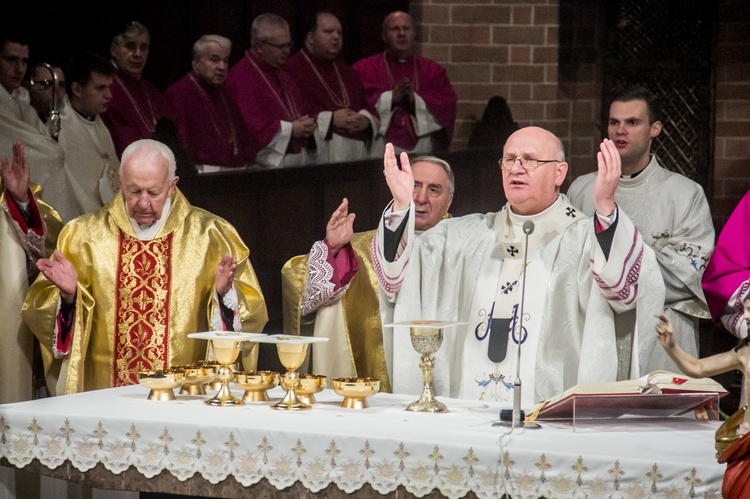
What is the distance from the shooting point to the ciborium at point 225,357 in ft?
13.1

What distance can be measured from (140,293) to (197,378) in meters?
1.16

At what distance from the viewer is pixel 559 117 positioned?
8727 mm

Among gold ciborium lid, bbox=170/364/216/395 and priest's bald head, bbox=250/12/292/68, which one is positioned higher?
priest's bald head, bbox=250/12/292/68

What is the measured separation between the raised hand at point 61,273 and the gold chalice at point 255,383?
1.17m

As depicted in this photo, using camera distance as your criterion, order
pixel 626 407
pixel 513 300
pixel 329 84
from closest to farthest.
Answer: pixel 626 407, pixel 513 300, pixel 329 84

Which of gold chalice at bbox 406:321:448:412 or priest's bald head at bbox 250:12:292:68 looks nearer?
gold chalice at bbox 406:321:448:412

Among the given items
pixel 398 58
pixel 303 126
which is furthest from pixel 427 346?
pixel 398 58

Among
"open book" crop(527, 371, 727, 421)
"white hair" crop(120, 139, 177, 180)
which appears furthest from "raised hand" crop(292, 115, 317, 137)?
"open book" crop(527, 371, 727, 421)

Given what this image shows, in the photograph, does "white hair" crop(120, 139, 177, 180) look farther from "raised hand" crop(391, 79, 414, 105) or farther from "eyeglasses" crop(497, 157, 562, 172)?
"raised hand" crop(391, 79, 414, 105)

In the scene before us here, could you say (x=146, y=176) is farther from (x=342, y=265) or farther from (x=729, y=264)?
(x=729, y=264)

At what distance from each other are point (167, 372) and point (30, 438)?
1.64 feet

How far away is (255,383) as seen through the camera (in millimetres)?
4012

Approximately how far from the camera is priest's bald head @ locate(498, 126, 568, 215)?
4.51 metres

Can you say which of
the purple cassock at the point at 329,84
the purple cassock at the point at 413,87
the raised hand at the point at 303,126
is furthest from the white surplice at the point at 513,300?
the purple cassock at the point at 413,87
